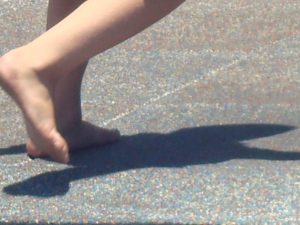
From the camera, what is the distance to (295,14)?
4457mm

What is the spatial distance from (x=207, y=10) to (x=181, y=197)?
2036 mm

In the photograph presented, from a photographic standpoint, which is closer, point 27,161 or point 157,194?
point 157,194

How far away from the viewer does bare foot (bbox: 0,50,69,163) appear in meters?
2.59

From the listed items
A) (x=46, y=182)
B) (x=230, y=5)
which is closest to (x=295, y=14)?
(x=230, y=5)

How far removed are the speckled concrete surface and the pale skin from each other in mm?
159

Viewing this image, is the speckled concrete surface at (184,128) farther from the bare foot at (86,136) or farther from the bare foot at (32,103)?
the bare foot at (32,103)

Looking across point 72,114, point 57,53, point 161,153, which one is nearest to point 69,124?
point 72,114

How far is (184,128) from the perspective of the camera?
10.5 ft

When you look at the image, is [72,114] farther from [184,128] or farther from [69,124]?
[184,128]

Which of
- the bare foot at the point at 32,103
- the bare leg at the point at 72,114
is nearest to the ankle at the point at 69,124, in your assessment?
the bare leg at the point at 72,114

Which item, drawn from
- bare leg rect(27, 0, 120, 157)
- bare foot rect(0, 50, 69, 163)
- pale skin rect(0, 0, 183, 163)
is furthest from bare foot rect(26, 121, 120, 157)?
bare foot rect(0, 50, 69, 163)

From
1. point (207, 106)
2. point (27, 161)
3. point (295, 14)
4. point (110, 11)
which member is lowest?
point (295, 14)

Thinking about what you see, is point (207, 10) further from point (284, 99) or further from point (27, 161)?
point (27, 161)

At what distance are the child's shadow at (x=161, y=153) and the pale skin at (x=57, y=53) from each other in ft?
0.34
